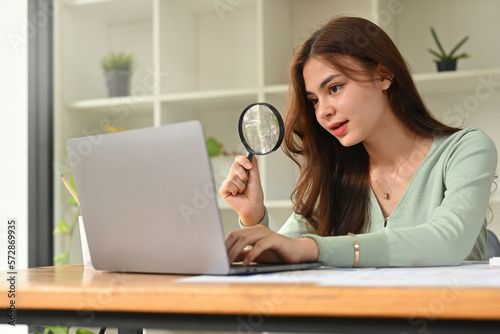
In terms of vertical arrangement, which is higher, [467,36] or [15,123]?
[467,36]

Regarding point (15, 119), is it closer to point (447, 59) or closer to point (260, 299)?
point (447, 59)

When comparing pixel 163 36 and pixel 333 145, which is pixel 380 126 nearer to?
pixel 333 145

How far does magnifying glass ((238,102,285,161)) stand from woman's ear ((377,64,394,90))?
1.97 feet

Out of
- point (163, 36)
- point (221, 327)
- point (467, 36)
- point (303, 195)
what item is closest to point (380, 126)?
point (303, 195)

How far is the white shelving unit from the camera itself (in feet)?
8.91

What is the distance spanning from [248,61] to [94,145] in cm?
223

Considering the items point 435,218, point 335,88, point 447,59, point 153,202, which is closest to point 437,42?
point 447,59

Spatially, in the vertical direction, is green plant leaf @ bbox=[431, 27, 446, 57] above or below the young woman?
above

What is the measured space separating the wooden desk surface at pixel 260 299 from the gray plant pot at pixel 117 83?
7.30ft

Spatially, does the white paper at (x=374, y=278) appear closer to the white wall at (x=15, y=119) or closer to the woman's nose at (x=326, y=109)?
the woman's nose at (x=326, y=109)

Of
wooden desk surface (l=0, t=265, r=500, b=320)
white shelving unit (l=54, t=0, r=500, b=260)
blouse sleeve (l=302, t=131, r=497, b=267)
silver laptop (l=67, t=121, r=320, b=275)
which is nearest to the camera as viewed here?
wooden desk surface (l=0, t=265, r=500, b=320)

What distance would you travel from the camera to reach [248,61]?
3.12 meters

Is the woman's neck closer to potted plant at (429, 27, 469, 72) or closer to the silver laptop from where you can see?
the silver laptop

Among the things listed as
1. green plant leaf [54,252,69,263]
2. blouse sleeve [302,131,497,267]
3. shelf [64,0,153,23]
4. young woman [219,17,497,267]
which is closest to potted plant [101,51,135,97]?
shelf [64,0,153,23]
